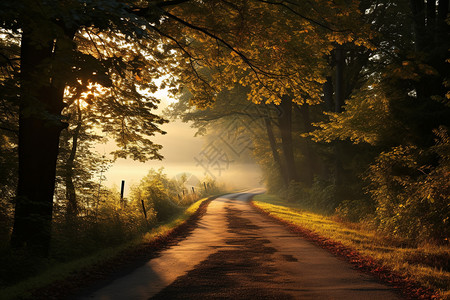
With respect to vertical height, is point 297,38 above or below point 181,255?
above

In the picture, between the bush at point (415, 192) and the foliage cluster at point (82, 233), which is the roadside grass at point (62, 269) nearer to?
the foliage cluster at point (82, 233)

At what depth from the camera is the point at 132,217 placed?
44.1 ft

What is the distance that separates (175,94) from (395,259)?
9018 mm

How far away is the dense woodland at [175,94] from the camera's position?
771cm

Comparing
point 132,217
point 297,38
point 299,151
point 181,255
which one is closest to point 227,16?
point 297,38

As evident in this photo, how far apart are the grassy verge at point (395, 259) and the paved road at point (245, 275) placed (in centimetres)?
51

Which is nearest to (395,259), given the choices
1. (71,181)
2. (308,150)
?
(71,181)

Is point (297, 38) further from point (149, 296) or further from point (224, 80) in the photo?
point (149, 296)

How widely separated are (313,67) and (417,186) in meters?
5.13

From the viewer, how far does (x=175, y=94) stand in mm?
Answer: 13336

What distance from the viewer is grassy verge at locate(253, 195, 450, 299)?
6.60 meters

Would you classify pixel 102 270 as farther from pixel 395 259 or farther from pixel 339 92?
pixel 339 92

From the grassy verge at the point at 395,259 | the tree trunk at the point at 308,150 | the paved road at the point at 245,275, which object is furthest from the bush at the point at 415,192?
the tree trunk at the point at 308,150

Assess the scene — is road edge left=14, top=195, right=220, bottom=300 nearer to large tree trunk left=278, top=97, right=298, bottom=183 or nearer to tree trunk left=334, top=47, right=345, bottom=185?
tree trunk left=334, top=47, right=345, bottom=185
